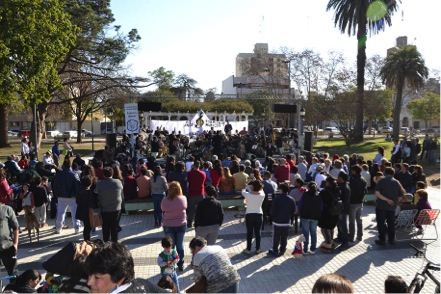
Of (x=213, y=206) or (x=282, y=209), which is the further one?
(x=282, y=209)

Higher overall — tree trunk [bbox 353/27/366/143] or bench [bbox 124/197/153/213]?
tree trunk [bbox 353/27/366/143]

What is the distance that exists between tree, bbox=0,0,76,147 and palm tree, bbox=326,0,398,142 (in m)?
22.4

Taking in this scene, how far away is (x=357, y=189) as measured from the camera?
8.81 meters

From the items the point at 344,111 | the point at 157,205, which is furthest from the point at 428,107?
the point at 157,205

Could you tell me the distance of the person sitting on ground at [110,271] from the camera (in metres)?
2.86

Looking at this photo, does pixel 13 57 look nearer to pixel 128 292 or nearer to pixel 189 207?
pixel 189 207

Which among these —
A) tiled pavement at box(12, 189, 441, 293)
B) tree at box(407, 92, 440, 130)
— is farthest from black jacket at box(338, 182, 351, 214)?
tree at box(407, 92, 440, 130)

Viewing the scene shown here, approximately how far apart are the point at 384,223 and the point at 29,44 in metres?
16.6

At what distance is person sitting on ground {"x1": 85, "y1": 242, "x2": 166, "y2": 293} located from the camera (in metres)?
2.86

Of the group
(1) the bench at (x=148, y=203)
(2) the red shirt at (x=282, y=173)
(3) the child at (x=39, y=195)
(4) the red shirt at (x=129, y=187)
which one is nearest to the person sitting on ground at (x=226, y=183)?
(1) the bench at (x=148, y=203)

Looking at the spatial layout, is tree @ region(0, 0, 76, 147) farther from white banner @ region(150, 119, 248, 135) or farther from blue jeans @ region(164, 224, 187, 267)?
blue jeans @ region(164, 224, 187, 267)

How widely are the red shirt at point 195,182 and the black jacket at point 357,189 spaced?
11.2ft

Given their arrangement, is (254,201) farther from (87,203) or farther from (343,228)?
(87,203)

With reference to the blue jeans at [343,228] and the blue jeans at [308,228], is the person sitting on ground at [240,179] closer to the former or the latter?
the blue jeans at [343,228]
